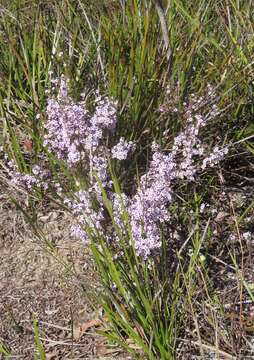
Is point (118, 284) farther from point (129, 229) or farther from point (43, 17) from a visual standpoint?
point (43, 17)

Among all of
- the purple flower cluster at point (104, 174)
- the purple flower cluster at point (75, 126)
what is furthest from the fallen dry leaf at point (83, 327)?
the purple flower cluster at point (75, 126)

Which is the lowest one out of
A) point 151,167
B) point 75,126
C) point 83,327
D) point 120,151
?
point 83,327

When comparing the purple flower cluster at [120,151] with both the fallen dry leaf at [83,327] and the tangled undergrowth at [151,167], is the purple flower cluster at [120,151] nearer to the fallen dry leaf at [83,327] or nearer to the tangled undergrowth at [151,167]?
the tangled undergrowth at [151,167]

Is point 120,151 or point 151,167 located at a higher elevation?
point 120,151

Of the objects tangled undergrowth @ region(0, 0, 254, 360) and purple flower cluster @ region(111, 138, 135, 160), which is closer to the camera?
tangled undergrowth @ region(0, 0, 254, 360)

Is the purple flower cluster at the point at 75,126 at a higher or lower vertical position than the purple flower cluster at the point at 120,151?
higher

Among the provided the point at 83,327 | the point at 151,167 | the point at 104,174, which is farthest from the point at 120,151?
the point at 83,327

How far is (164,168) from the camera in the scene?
197 cm

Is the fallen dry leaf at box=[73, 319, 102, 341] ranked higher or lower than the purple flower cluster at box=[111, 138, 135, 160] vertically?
lower

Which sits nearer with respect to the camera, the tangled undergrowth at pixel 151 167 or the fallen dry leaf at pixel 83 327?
the tangled undergrowth at pixel 151 167

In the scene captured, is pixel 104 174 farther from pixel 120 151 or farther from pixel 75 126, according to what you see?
pixel 75 126

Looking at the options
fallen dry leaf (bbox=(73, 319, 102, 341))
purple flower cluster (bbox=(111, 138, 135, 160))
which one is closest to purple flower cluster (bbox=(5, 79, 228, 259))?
purple flower cluster (bbox=(111, 138, 135, 160))

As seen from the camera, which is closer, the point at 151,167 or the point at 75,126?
the point at 75,126

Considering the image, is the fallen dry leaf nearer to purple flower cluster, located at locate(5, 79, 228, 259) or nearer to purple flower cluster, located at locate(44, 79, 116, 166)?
purple flower cluster, located at locate(5, 79, 228, 259)
